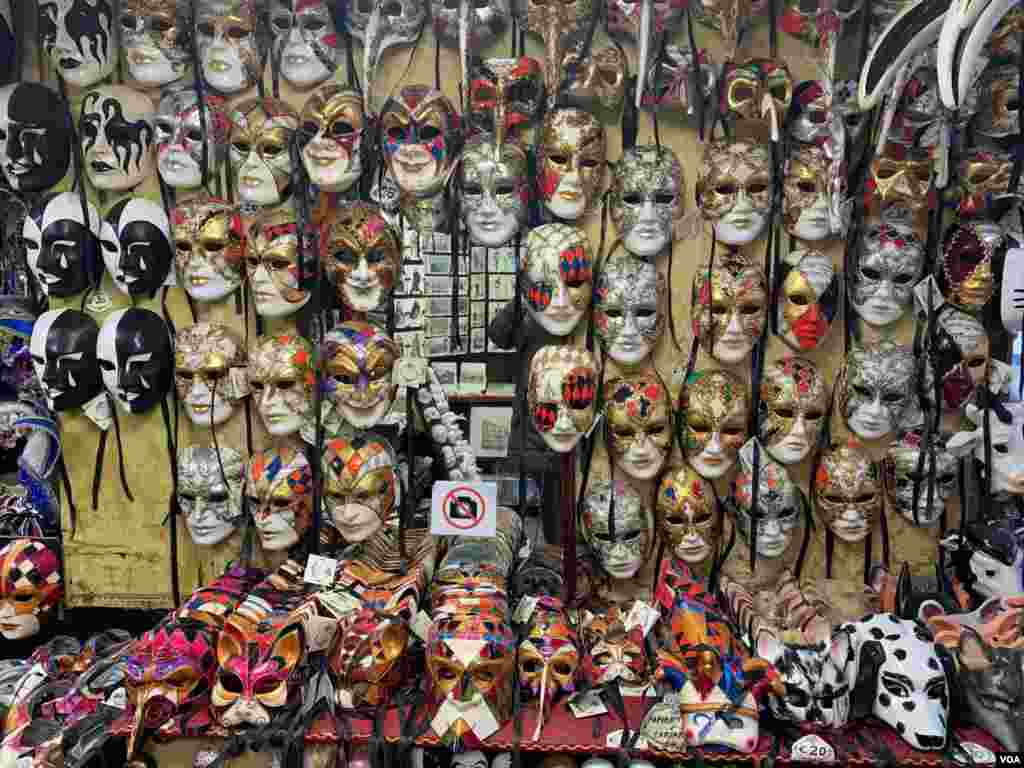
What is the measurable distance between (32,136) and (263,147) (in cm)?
76

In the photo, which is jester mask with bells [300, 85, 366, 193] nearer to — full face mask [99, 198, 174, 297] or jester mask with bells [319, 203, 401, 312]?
jester mask with bells [319, 203, 401, 312]

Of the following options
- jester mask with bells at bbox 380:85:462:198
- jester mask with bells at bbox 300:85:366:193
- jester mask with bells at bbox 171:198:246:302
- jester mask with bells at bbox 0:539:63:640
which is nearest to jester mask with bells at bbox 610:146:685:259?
jester mask with bells at bbox 380:85:462:198

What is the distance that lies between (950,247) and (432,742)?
79.9 inches

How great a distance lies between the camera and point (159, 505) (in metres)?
2.83

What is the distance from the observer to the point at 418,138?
243cm

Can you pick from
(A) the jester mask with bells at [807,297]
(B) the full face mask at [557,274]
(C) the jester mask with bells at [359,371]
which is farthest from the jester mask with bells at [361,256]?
(A) the jester mask with bells at [807,297]

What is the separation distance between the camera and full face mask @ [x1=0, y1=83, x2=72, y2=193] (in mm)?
2518

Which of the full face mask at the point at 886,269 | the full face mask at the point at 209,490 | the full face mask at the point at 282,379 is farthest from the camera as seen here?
the full face mask at the point at 209,490

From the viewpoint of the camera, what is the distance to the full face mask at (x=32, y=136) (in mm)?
2518

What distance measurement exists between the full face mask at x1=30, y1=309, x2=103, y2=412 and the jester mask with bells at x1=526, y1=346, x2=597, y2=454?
1.44 m

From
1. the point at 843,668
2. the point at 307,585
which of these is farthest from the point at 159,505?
the point at 843,668

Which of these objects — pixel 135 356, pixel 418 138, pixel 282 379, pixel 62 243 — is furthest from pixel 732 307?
pixel 62 243

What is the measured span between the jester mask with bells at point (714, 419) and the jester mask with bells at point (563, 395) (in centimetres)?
32

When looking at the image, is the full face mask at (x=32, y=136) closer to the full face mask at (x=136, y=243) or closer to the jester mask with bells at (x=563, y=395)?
the full face mask at (x=136, y=243)
